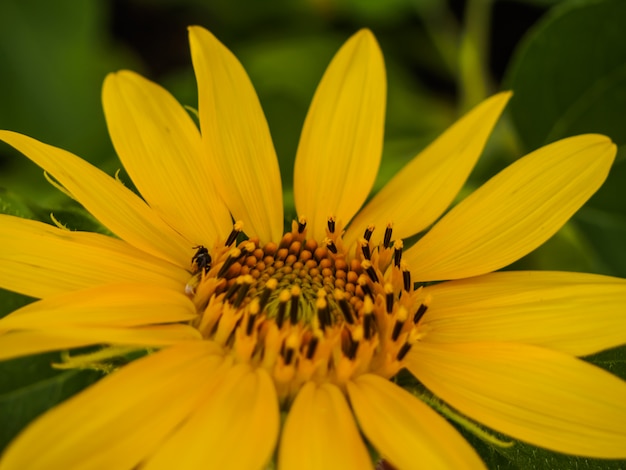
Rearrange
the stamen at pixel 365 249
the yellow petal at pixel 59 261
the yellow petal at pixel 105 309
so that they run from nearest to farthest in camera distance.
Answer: the yellow petal at pixel 105 309
the yellow petal at pixel 59 261
the stamen at pixel 365 249

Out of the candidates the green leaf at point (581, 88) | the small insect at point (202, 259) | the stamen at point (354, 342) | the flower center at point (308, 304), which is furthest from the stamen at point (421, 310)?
the green leaf at point (581, 88)

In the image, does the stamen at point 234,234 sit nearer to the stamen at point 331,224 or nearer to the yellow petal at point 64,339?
the stamen at point 331,224

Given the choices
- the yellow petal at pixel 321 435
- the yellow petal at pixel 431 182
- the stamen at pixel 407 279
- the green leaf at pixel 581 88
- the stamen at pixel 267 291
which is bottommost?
the yellow petal at pixel 321 435

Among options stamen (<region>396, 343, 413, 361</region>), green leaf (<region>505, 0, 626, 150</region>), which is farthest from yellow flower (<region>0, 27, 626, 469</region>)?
green leaf (<region>505, 0, 626, 150</region>)

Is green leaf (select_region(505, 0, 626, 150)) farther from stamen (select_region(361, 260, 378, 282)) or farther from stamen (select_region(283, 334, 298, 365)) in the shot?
stamen (select_region(283, 334, 298, 365))

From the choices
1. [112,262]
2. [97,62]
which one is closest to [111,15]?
[97,62]

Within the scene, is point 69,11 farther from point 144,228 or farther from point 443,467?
point 443,467

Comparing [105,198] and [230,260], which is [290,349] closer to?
[230,260]
